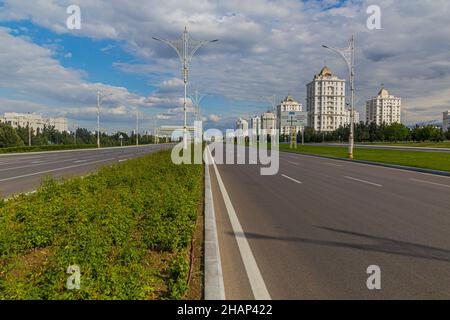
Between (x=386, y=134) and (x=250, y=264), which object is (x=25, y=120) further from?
(x=250, y=264)

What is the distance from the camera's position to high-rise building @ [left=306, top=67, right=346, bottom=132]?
149 meters

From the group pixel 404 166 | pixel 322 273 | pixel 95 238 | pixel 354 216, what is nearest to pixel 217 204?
pixel 354 216

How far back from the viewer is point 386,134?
101500 millimetres

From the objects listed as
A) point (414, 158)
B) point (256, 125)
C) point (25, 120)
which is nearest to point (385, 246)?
point (414, 158)

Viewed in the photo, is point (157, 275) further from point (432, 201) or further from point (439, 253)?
point (432, 201)

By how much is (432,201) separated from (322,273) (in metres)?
6.81

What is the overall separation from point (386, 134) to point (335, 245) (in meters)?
107

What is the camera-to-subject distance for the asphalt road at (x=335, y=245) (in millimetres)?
4039

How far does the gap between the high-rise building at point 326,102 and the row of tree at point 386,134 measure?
25027mm

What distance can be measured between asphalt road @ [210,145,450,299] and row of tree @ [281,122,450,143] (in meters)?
92.8

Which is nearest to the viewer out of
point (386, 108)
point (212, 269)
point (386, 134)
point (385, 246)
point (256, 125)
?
point (212, 269)

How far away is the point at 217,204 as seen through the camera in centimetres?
938

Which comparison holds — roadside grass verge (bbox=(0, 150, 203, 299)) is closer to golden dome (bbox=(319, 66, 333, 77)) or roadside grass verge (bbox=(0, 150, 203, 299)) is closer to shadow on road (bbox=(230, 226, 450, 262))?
shadow on road (bbox=(230, 226, 450, 262))

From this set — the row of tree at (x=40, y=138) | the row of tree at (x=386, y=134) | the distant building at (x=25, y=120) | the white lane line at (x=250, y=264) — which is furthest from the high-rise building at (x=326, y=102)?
the white lane line at (x=250, y=264)
